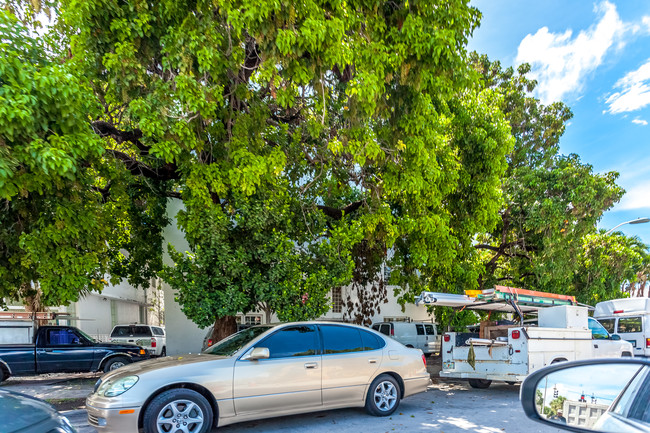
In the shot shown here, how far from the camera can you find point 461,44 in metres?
8.27

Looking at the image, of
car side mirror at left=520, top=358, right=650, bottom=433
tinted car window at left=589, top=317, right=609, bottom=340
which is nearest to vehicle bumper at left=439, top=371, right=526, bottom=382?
tinted car window at left=589, top=317, right=609, bottom=340

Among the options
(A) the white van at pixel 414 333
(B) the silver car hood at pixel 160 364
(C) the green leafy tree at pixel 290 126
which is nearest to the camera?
(B) the silver car hood at pixel 160 364

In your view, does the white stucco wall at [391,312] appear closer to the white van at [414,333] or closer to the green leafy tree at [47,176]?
the white van at [414,333]

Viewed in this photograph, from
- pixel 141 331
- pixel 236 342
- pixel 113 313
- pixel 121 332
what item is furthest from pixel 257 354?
pixel 113 313

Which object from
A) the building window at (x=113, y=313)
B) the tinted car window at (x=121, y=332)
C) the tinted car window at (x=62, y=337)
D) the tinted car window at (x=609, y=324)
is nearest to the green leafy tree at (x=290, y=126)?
the tinted car window at (x=62, y=337)

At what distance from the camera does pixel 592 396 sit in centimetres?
230

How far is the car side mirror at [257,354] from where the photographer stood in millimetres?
5977

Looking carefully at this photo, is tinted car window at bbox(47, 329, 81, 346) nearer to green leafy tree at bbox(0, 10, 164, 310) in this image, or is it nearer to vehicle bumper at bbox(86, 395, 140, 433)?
green leafy tree at bbox(0, 10, 164, 310)

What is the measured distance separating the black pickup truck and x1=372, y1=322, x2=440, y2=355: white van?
9558mm

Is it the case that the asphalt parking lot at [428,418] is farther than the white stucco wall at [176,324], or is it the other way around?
the white stucco wall at [176,324]

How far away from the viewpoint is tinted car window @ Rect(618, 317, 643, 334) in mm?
14750

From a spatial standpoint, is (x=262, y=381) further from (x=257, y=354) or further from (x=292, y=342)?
(x=292, y=342)

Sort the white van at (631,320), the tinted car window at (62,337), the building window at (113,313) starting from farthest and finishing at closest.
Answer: the building window at (113,313), the white van at (631,320), the tinted car window at (62,337)

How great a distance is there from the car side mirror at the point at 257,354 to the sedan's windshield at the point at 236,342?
0.27 metres
